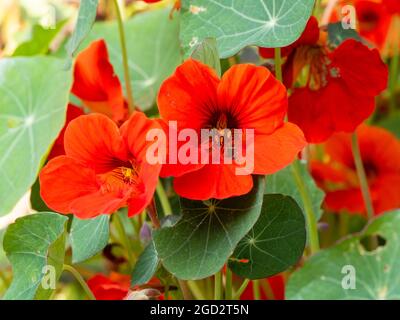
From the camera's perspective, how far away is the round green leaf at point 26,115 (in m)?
0.88

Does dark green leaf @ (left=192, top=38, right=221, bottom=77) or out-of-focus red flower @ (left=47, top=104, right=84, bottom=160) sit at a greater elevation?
dark green leaf @ (left=192, top=38, right=221, bottom=77)

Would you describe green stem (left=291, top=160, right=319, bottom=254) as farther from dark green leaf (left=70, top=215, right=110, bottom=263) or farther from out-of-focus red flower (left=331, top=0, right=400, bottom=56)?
out-of-focus red flower (left=331, top=0, right=400, bottom=56)

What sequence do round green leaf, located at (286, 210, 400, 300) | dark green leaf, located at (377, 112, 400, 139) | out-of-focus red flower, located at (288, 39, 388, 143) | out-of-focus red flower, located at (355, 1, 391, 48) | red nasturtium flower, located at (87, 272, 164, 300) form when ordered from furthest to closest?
dark green leaf, located at (377, 112, 400, 139)
out-of-focus red flower, located at (355, 1, 391, 48)
out-of-focus red flower, located at (288, 39, 388, 143)
red nasturtium flower, located at (87, 272, 164, 300)
round green leaf, located at (286, 210, 400, 300)

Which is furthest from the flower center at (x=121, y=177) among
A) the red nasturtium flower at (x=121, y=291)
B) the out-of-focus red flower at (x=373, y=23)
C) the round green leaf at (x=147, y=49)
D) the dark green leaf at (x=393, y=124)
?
the dark green leaf at (x=393, y=124)

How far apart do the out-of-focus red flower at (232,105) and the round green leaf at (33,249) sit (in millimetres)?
166

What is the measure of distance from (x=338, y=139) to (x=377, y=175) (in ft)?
0.34

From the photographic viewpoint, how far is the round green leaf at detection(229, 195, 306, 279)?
2.51ft

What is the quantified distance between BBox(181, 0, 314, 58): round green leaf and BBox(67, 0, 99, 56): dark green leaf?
0.35 feet

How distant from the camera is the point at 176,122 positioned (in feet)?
2.30

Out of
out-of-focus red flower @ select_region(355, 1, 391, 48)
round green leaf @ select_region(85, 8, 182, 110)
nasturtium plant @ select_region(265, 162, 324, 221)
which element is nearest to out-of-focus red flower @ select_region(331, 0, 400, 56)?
out-of-focus red flower @ select_region(355, 1, 391, 48)

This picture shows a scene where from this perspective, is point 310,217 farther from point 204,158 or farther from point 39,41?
point 39,41

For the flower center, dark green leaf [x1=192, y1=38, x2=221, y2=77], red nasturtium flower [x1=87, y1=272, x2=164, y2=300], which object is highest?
dark green leaf [x1=192, y1=38, x2=221, y2=77]

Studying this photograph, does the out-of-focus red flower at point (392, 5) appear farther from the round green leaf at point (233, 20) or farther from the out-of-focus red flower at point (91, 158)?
the out-of-focus red flower at point (91, 158)
